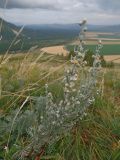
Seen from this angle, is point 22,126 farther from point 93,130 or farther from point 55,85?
point 55,85

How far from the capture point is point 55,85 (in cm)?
535

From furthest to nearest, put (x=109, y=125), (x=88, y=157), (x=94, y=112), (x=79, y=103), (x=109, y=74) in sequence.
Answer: (x=109, y=74) → (x=94, y=112) → (x=109, y=125) → (x=88, y=157) → (x=79, y=103)

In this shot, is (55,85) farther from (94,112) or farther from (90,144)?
(90,144)

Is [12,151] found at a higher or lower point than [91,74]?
lower

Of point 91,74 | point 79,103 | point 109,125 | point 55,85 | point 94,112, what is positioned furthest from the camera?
point 55,85

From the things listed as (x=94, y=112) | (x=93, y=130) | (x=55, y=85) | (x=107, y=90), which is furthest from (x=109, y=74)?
(x=93, y=130)

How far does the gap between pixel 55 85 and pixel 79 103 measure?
2.20 m

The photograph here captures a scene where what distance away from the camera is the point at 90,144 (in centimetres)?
399

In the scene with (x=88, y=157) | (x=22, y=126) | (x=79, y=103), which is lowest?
(x=88, y=157)

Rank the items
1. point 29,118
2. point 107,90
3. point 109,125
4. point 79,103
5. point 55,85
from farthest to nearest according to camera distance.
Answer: point 107,90
point 55,85
point 109,125
point 29,118
point 79,103

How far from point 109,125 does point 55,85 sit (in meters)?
1.25

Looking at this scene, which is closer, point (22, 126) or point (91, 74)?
point (91, 74)

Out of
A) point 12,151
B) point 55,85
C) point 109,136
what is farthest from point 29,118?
A: point 55,85

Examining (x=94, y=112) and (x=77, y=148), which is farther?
(x=94, y=112)
